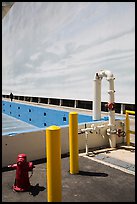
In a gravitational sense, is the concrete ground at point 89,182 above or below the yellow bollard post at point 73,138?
below

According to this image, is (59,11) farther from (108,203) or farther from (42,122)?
(108,203)

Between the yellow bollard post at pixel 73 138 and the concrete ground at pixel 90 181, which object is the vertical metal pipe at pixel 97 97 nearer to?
the concrete ground at pixel 90 181

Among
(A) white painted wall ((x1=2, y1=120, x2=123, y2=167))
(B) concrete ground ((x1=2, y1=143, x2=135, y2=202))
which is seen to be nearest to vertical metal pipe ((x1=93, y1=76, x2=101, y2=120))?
(A) white painted wall ((x1=2, y1=120, x2=123, y2=167))

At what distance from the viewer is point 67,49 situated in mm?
14609

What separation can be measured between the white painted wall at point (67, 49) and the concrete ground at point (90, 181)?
5763 mm

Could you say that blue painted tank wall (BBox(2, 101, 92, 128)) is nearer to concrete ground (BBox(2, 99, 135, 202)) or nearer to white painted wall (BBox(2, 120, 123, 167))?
white painted wall (BBox(2, 120, 123, 167))

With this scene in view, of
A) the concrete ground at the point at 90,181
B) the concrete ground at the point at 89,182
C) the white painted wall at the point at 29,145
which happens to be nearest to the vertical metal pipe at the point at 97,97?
the white painted wall at the point at 29,145

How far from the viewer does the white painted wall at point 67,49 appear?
10211mm

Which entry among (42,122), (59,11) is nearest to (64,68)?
(59,11)

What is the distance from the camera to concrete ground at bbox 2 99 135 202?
290 centimetres

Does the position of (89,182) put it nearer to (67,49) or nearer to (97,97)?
(97,97)

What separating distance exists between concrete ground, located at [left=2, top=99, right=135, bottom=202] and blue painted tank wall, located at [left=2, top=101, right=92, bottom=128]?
2.69 metres

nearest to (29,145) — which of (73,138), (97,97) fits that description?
(73,138)

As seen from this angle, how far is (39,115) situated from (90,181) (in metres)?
8.60
